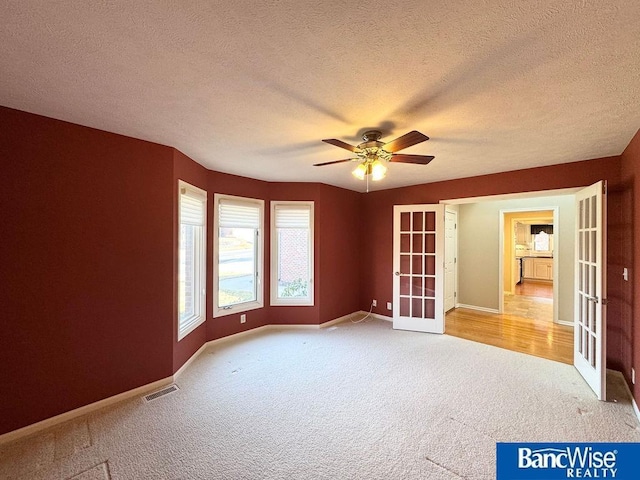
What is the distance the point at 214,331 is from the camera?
12.4ft

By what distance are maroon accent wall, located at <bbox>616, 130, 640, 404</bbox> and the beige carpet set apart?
40cm

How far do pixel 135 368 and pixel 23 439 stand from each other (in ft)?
2.52

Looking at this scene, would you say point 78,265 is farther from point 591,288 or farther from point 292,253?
point 591,288

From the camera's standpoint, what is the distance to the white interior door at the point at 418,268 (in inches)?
170

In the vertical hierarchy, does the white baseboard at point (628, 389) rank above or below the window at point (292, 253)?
below

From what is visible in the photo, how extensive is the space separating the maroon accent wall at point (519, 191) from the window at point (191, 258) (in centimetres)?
296

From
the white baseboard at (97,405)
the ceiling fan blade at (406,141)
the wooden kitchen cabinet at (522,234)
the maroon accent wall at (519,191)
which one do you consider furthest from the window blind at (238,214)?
the wooden kitchen cabinet at (522,234)

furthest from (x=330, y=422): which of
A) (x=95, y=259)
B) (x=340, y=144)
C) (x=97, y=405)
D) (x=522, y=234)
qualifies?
(x=522, y=234)

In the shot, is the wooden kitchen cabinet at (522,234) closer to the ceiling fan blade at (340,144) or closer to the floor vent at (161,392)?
the ceiling fan blade at (340,144)

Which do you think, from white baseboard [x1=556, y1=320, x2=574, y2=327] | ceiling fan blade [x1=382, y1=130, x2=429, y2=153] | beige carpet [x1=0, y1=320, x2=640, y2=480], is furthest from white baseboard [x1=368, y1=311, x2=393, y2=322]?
ceiling fan blade [x1=382, y1=130, x2=429, y2=153]

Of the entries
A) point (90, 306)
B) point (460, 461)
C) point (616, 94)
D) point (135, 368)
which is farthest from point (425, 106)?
point (135, 368)

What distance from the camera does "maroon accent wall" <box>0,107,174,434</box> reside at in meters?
2.04

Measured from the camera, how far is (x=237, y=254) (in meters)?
4.12

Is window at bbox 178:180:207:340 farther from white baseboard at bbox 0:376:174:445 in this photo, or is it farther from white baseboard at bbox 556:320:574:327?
white baseboard at bbox 556:320:574:327
